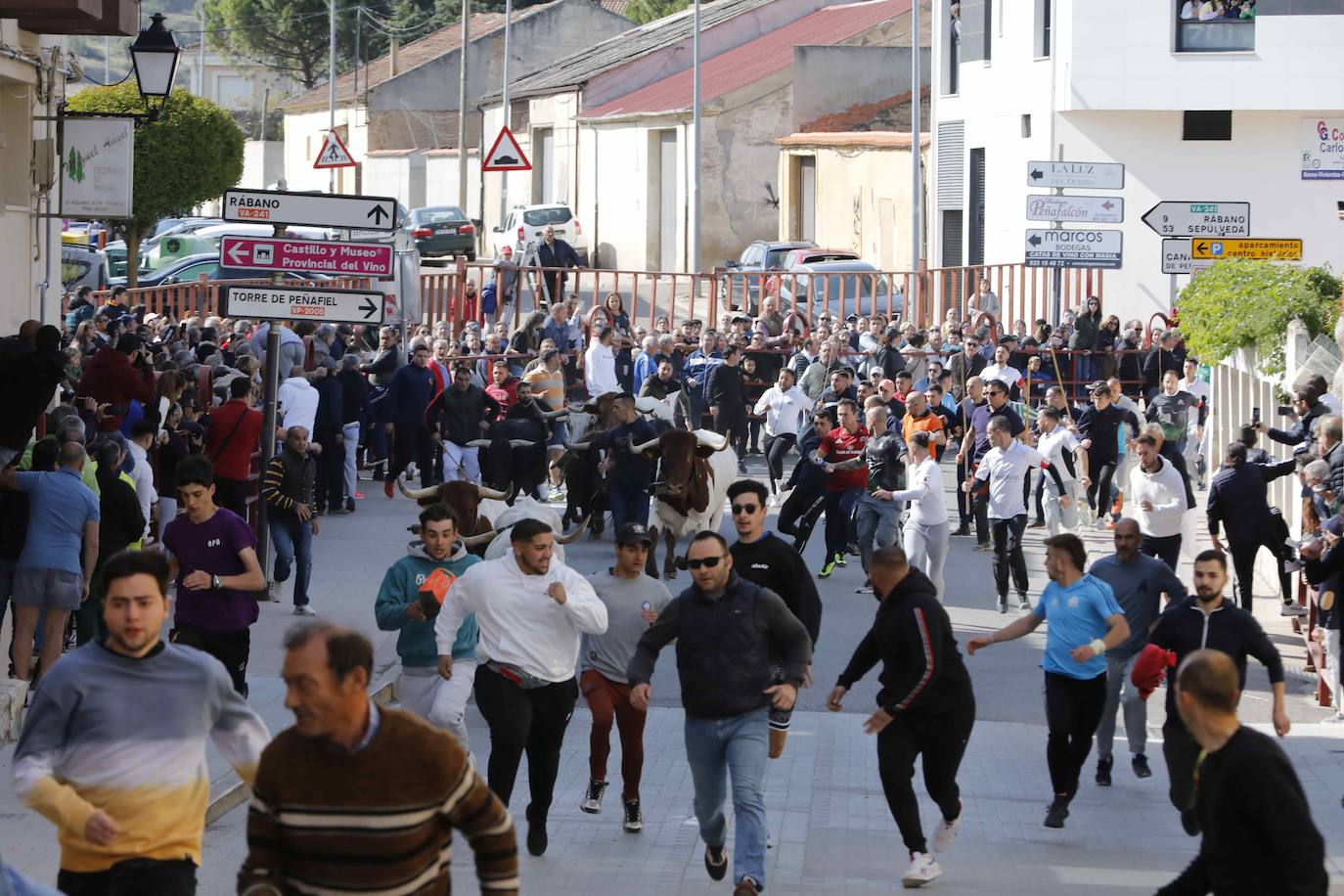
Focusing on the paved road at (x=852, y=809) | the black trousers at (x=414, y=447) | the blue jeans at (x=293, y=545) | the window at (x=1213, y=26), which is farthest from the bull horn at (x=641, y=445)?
the window at (x=1213, y=26)

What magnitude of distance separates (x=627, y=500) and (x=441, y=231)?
3459 cm

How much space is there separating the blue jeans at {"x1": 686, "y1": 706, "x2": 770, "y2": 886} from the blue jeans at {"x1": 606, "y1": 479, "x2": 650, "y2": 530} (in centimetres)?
853

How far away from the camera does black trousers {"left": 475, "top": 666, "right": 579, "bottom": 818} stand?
28.8 feet

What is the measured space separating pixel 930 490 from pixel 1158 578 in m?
4.37

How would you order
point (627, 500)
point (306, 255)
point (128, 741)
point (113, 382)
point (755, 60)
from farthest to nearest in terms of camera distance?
point (755, 60) → point (627, 500) → point (113, 382) → point (306, 255) → point (128, 741)

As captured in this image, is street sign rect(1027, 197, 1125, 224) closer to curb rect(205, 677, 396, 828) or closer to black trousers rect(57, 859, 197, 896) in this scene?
curb rect(205, 677, 396, 828)

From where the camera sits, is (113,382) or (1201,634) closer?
(1201,634)

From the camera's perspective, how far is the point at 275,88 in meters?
105

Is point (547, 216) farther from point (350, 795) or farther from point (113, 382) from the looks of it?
point (350, 795)

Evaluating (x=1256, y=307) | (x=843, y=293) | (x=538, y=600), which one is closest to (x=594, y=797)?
(x=538, y=600)

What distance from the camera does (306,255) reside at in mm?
14086

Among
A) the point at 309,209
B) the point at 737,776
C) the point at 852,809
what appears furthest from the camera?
the point at 309,209

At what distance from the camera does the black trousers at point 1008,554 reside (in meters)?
15.8

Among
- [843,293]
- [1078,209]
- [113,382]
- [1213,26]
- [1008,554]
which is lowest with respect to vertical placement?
[1008,554]
